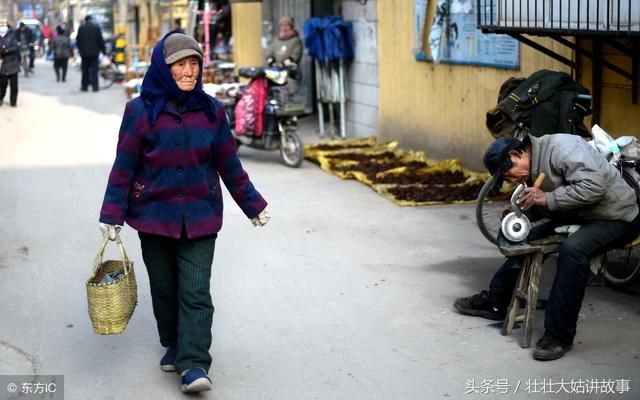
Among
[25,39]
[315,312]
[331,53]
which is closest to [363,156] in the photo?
[331,53]

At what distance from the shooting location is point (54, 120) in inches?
818

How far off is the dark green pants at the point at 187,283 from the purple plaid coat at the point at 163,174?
0.12 meters

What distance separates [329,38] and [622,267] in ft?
30.6

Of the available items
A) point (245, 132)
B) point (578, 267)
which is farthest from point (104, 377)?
point (245, 132)

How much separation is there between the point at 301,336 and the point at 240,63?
53.8 feet

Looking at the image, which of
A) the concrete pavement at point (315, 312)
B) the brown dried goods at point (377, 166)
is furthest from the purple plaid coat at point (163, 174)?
the brown dried goods at point (377, 166)

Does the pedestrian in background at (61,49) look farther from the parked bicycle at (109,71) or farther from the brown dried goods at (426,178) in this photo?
the brown dried goods at (426,178)

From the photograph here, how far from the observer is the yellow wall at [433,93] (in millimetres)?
11805

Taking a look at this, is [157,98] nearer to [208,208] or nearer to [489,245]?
[208,208]

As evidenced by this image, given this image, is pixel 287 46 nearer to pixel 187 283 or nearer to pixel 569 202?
pixel 569 202

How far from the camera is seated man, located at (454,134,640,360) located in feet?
→ 19.8

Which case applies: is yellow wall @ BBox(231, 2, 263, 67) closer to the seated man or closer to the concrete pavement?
the concrete pavement

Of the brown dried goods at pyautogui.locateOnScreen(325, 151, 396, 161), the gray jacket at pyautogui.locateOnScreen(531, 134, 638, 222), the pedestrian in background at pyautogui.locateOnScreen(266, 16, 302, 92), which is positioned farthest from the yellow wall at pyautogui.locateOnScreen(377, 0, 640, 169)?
the gray jacket at pyautogui.locateOnScreen(531, 134, 638, 222)

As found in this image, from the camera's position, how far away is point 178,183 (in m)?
5.53
